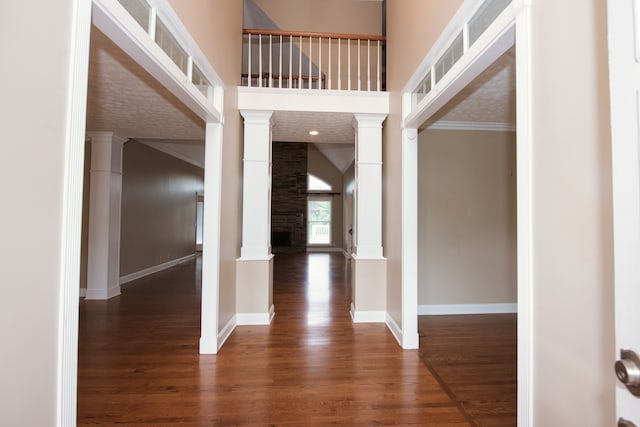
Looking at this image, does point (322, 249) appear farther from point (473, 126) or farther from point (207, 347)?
point (207, 347)

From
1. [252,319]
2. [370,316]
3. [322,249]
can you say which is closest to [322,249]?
[322,249]

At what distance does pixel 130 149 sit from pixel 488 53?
5.77 metres

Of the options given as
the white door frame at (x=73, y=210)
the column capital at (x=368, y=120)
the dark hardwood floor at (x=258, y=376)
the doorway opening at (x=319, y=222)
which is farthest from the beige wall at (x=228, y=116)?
the doorway opening at (x=319, y=222)

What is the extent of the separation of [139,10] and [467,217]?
12.6 ft

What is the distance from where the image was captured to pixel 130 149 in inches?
210

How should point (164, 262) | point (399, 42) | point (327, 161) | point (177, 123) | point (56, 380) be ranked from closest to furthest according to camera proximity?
point (56, 380)
point (399, 42)
point (177, 123)
point (164, 262)
point (327, 161)

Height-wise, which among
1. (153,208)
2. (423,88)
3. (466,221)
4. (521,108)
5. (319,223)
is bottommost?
(319,223)

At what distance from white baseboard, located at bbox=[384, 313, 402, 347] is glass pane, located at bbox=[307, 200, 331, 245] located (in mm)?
8224

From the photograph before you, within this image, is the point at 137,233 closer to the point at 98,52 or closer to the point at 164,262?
the point at 164,262

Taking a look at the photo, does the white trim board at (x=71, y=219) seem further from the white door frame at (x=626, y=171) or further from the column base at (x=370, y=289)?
the column base at (x=370, y=289)

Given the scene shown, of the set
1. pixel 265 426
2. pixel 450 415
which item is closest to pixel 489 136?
pixel 450 415

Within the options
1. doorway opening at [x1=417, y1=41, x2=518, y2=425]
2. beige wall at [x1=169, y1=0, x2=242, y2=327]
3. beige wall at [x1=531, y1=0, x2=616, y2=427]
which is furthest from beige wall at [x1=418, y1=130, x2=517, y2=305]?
beige wall at [x1=531, y1=0, x2=616, y2=427]

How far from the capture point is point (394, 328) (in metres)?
3.01

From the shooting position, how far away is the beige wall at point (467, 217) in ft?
12.5
